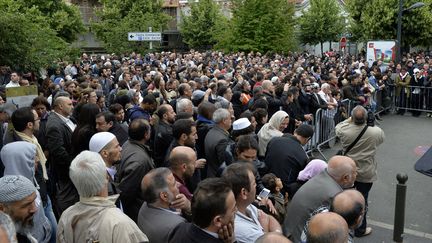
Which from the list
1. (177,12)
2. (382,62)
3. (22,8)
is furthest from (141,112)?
(177,12)

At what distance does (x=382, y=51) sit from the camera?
20766 millimetres

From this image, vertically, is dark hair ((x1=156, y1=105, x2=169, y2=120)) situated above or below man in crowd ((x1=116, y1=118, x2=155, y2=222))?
above

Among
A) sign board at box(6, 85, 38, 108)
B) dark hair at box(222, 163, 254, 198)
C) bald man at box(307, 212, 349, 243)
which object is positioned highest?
sign board at box(6, 85, 38, 108)

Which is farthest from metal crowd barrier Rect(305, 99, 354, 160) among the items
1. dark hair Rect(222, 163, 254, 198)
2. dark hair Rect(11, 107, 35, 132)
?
dark hair Rect(222, 163, 254, 198)

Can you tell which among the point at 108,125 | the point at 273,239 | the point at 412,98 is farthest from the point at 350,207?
the point at 412,98

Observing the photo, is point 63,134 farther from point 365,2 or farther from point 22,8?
point 365,2

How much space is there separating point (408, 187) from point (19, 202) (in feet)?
24.2

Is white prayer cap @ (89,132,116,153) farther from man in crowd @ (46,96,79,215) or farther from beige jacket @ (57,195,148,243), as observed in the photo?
beige jacket @ (57,195,148,243)

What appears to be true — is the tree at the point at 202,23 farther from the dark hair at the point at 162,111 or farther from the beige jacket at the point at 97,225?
the beige jacket at the point at 97,225

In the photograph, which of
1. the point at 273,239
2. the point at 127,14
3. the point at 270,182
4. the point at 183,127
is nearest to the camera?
the point at 273,239

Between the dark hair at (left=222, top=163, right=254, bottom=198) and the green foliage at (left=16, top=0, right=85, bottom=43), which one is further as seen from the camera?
the green foliage at (left=16, top=0, right=85, bottom=43)

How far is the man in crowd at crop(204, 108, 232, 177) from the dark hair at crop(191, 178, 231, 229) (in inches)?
104

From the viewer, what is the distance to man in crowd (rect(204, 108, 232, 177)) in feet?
19.2

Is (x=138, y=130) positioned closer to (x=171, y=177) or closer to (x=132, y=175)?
(x=132, y=175)
